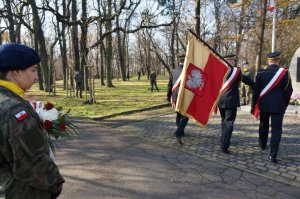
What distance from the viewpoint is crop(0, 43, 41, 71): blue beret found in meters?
1.97

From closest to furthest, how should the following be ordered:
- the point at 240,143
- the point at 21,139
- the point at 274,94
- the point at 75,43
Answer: the point at 21,139, the point at 274,94, the point at 240,143, the point at 75,43

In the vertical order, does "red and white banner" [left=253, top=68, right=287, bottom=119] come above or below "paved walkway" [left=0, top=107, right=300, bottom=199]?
above

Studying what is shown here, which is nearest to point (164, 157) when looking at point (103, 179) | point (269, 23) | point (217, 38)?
point (103, 179)

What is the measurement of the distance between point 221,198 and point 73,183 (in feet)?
7.72

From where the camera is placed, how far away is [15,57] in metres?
1.99

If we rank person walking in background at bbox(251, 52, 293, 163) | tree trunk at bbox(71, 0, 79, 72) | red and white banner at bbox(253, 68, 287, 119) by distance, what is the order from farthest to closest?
tree trunk at bbox(71, 0, 79, 72)
red and white banner at bbox(253, 68, 287, 119)
person walking in background at bbox(251, 52, 293, 163)

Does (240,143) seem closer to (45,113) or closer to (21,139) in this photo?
(45,113)

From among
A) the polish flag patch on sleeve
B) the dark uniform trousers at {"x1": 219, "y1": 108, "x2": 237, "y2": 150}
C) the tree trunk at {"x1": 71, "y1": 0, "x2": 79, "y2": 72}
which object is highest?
the tree trunk at {"x1": 71, "y1": 0, "x2": 79, "y2": 72}

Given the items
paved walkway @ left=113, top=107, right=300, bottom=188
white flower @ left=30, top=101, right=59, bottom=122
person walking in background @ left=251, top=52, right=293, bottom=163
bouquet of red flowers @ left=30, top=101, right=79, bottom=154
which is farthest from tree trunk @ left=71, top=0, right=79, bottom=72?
white flower @ left=30, top=101, right=59, bottom=122

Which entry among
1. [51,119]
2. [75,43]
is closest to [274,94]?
[51,119]

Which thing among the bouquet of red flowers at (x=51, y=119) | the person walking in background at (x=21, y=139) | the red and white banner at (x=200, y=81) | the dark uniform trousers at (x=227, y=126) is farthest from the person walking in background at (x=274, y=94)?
the person walking in background at (x=21, y=139)

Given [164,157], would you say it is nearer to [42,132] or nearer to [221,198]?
[221,198]

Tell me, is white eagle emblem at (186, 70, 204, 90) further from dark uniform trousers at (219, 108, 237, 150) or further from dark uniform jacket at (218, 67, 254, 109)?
dark uniform trousers at (219, 108, 237, 150)

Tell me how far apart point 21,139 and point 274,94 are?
5.30 m
